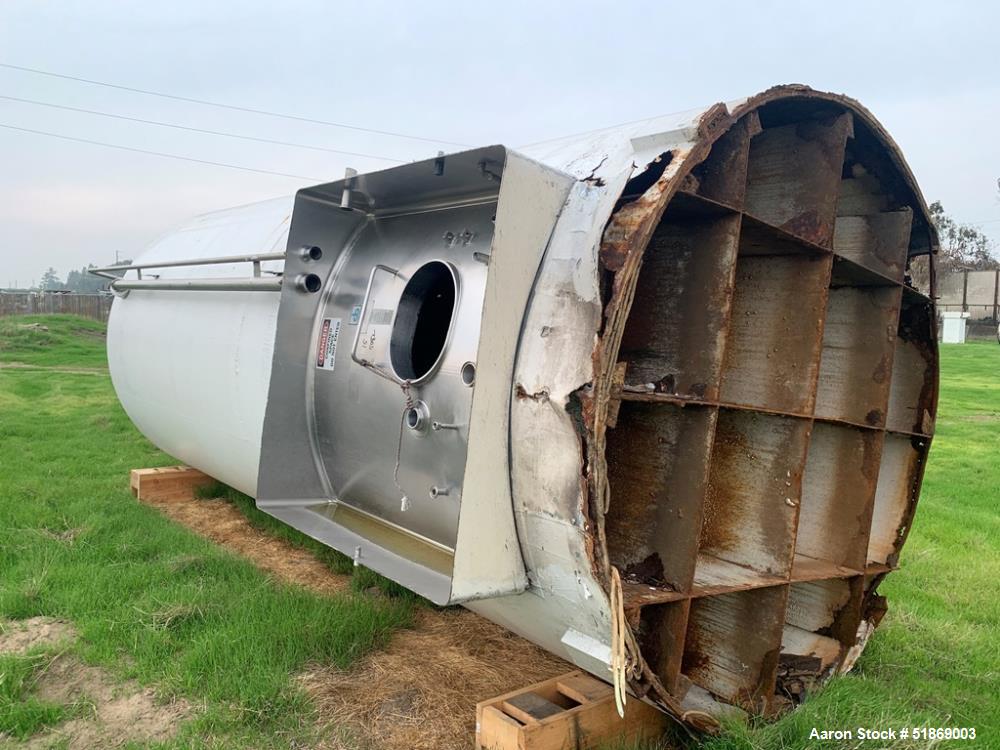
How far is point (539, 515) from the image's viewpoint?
92.4 inches

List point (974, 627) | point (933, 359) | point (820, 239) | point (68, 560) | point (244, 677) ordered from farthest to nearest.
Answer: point (68, 560) < point (974, 627) < point (933, 359) < point (244, 677) < point (820, 239)

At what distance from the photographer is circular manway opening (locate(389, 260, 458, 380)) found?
132 inches

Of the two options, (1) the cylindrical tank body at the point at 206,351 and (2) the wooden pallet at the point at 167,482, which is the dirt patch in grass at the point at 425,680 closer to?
(1) the cylindrical tank body at the point at 206,351

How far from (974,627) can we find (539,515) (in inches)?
111

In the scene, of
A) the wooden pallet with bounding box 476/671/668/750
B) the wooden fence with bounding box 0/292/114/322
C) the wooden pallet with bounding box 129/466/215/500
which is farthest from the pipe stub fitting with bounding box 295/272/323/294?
the wooden fence with bounding box 0/292/114/322

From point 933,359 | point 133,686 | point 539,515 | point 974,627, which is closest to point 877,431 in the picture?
point 933,359

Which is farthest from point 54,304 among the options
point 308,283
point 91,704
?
point 91,704

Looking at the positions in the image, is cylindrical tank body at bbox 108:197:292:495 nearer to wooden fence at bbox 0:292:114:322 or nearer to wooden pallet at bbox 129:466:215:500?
wooden pallet at bbox 129:466:215:500

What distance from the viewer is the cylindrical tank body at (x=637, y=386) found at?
2305 mm

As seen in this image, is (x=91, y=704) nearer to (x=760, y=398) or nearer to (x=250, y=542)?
(x=250, y=542)

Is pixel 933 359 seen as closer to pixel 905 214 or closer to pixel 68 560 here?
pixel 905 214

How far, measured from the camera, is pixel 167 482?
5.81 metres

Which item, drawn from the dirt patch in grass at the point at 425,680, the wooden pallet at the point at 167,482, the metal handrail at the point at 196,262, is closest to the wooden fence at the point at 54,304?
the metal handrail at the point at 196,262

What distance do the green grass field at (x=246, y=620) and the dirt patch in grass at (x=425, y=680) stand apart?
0.33 feet
